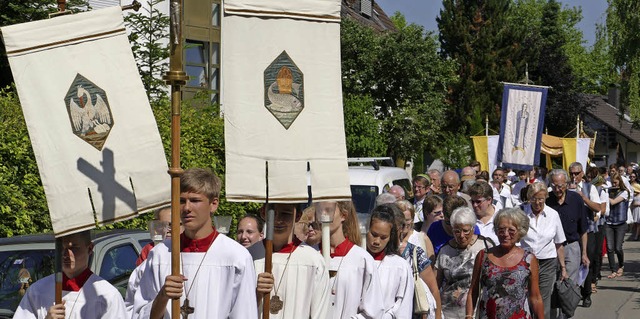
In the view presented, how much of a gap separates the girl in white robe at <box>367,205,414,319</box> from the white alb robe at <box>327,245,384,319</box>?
467 millimetres

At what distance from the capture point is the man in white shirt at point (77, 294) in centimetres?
541

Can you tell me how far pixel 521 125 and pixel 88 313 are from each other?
13.4 metres

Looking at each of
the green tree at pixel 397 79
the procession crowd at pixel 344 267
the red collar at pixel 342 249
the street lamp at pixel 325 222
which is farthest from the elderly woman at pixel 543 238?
the green tree at pixel 397 79

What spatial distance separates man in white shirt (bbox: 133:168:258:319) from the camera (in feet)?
18.8

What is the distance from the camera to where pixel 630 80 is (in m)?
22.7

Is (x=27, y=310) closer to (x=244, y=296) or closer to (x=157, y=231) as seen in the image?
(x=244, y=296)

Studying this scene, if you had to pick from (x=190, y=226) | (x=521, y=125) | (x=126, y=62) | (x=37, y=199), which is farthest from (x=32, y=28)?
(x=521, y=125)

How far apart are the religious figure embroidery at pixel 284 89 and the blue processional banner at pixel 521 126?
12.0m

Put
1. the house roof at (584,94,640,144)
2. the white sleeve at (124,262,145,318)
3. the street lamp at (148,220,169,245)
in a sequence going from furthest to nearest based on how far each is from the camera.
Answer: the house roof at (584,94,640,144) → the street lamp at (148,220,169,245) → the white sleeve at (124,262,145,318)

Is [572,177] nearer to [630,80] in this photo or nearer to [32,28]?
[630,80]

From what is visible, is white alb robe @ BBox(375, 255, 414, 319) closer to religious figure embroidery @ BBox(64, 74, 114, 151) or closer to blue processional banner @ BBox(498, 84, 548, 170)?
religious figure embroidery @ BBox(64, 74, 114, 151)

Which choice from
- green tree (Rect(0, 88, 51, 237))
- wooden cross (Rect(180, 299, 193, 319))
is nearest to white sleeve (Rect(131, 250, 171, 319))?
wooden cross (Rect(180, 299, 193, 319))

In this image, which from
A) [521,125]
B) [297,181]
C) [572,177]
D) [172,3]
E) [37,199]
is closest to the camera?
[172,3]

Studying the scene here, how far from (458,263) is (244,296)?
12.6 feet
